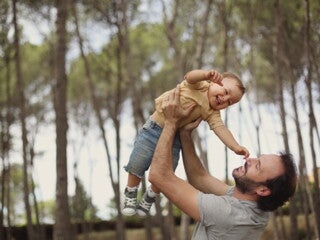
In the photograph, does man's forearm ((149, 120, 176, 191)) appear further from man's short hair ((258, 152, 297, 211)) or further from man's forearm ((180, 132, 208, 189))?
man's short hair ((258, 152, 297, 211))

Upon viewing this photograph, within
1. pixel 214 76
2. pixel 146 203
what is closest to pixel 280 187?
pixel 214 76

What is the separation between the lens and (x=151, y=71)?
70.5ft

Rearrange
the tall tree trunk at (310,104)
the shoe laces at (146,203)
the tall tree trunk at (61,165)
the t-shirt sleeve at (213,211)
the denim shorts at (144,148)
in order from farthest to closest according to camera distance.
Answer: the tall tree trunk at (310,104)
the tall tree trunk at (61,165)
the shoe laces at (146,203)
the denim shorts at (144,148)
the t-shirt sleeve at (213,211)

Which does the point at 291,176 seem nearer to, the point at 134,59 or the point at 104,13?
the point at 104,13

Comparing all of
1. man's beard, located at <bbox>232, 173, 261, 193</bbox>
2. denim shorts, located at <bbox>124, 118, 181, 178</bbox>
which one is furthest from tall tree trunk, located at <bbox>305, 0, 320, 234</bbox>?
man's beard, located at <bbox>232, 173, 261, 193</bbox>

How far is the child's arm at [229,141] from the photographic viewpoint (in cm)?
313

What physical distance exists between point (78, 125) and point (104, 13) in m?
10.2

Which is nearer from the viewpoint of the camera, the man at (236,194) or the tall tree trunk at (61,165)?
the man at (236,194)

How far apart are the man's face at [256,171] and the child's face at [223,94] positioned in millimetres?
345

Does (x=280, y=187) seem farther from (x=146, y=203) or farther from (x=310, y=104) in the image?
(x=310, y=104)

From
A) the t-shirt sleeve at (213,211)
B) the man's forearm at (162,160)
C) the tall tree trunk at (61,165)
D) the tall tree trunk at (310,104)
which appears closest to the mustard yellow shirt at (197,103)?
the man's forearm at (162,160)

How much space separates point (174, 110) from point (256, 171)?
52 centimetres

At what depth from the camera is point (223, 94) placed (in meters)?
3.20

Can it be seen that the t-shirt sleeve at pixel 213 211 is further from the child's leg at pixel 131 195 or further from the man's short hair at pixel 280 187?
the child's leg at pixel 131 195
